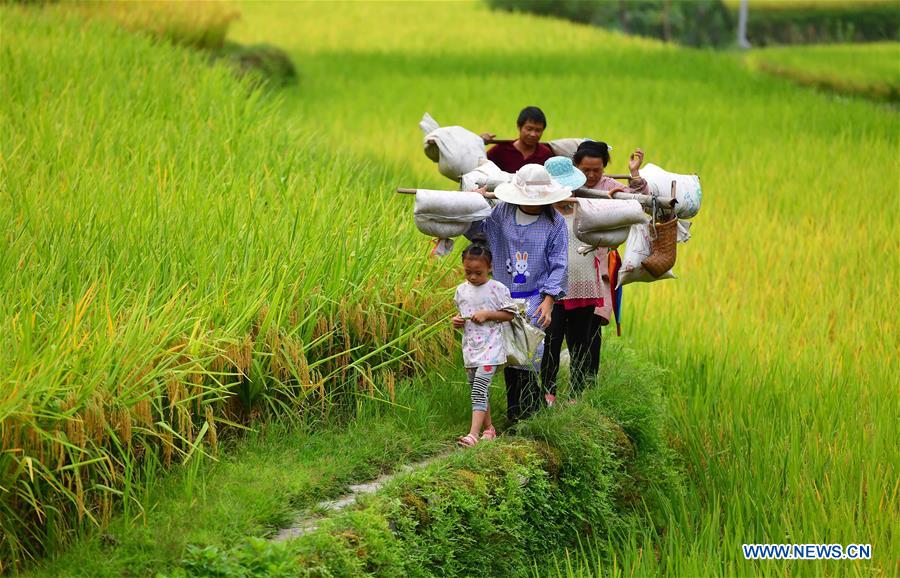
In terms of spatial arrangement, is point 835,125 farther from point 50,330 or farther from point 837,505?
point 50,330

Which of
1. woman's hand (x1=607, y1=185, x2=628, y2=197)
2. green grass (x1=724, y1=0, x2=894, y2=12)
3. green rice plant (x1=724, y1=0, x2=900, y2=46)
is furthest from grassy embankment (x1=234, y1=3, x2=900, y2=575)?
green grass (x1=724, y1=0, x2=894, y2=12)

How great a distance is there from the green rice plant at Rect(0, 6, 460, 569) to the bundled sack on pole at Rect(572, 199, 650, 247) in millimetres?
859

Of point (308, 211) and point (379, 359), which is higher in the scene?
point (308, 211)

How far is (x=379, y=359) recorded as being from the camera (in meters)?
5.57

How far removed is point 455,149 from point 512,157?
32cm

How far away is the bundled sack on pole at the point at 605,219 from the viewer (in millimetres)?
5004

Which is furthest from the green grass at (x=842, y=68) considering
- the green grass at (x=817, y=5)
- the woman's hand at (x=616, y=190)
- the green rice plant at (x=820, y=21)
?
the woman's hand at (x=616, y=190)

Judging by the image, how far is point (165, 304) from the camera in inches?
193

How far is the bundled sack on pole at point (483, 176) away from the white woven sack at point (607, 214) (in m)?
0.39

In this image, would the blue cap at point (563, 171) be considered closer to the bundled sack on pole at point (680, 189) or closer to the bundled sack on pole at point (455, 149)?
the bundled sack on pole at point (680, 189)

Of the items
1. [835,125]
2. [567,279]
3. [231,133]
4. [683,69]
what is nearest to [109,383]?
[567,279]

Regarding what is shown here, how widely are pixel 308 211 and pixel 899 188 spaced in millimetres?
5964

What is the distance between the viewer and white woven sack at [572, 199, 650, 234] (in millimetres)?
5000

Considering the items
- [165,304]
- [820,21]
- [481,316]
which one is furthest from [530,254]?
[820,21]
